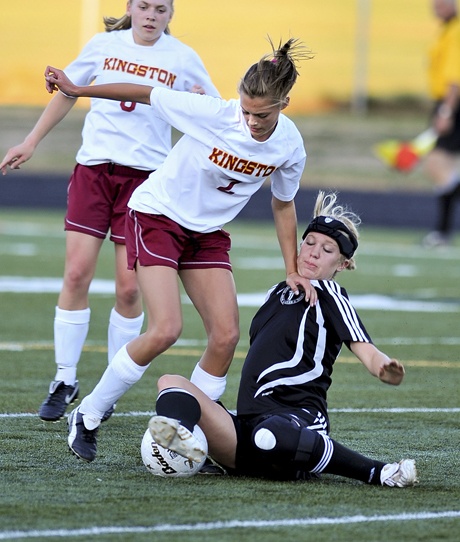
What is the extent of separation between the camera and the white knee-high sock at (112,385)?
17.0 ft

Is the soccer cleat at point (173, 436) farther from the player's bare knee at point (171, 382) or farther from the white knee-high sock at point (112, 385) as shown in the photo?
the white knee-high sock at point (112, 385)

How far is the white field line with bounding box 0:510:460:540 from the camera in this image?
3928 millimetres

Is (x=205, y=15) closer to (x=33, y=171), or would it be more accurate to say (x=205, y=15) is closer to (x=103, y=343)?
(x=33, y=171)

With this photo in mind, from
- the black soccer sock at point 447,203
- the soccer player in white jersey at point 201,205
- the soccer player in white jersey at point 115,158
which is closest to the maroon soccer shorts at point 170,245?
the soccer player in white jersey at point 201,205

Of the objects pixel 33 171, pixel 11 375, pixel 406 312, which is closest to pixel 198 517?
pixel 11 375

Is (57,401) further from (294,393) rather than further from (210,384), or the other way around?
(294,393)

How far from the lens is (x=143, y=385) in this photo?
23.7 feet

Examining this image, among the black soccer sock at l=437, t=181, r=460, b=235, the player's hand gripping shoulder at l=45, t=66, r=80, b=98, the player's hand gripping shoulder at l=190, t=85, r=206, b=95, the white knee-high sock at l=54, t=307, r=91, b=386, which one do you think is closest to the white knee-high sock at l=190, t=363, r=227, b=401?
the white knee-high sock at l=54, t=307, r=91, b=386

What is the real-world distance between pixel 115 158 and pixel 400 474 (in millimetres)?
2429

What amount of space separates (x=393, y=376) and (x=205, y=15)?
87.4ft

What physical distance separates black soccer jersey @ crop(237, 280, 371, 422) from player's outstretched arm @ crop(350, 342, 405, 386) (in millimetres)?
59

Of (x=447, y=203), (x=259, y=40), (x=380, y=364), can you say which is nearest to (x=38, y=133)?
(x=380, y=364)

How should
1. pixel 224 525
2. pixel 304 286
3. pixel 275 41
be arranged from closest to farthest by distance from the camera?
1. pixel 224 525
2. pixel 304 286
3. pixel 275 41

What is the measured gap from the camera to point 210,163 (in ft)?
17.2
